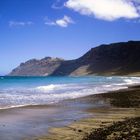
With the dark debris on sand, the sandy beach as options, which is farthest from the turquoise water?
the dark debris on sand

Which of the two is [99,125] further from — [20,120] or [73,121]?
[20,120]

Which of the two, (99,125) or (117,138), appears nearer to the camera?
(117,138)

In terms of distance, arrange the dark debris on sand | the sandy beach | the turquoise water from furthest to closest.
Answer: the turquoise water < the sandy beach < the dark debris on sand

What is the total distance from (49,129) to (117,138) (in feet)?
9.43

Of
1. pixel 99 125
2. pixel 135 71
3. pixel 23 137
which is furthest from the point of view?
pixel 135 71

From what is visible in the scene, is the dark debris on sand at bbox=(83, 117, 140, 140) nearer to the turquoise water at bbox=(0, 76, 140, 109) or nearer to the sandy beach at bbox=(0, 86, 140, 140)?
the sandy beach at bbox=(0, 86, 140, 140)

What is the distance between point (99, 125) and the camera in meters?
12.3

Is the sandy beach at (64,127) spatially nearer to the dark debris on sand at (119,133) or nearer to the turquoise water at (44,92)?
the dark debris on sand at (119,133)

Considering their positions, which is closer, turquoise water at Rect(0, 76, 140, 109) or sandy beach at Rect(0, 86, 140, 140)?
sandy beach at Rect(0, 86, 140, 140)

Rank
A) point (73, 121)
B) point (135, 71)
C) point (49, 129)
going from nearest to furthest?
point (49, 129) < point (73, 121) < point (135, 71)

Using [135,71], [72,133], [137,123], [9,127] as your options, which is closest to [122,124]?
[137,123]

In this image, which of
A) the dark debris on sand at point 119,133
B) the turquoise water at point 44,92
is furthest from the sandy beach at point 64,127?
the turquoise water at point 44,92

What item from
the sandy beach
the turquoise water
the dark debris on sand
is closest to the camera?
the dark debris on sand

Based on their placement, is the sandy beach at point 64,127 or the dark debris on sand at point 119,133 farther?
the sandy beach at point 64,127
